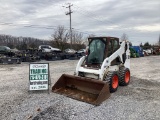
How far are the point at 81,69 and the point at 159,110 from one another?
366 centimetres

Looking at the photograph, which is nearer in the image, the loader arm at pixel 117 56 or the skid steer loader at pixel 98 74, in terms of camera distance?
the skid steer loader at pixel 98 74

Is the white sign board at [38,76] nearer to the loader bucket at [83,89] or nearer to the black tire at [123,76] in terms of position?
the loader bucket at [83,89]


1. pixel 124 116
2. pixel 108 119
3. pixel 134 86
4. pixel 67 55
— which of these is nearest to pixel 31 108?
pixel 108 119

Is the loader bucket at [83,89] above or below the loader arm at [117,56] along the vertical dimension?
below

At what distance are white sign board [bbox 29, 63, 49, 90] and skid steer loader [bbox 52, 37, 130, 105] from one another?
457 mm

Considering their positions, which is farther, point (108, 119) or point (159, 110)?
point (159, 110)

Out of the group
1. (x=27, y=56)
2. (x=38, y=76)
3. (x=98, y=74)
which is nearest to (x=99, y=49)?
(x=98, y=74)

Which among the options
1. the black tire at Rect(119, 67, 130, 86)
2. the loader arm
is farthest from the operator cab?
the black tire at Rect(119, 67, 130, 86)

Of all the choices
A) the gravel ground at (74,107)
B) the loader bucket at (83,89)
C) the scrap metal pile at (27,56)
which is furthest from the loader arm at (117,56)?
the scrap metal pile at (27,56)

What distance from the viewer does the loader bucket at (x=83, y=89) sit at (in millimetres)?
6942

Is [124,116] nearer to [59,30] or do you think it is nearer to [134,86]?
[134,86]

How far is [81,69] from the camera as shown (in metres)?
8.74

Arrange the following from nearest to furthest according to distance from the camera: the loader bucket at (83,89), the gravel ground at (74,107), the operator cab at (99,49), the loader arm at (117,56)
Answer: the gravel ground at (74,107), the loader bucket at (83,89), the loader arm at (117,56), the operator cab at (99,49)

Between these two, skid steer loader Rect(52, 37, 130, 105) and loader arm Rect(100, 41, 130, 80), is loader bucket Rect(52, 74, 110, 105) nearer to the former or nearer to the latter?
skid steer loader Rect(52, 37, 130, 105)
